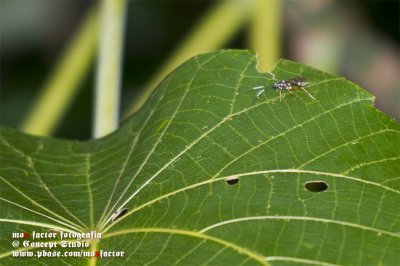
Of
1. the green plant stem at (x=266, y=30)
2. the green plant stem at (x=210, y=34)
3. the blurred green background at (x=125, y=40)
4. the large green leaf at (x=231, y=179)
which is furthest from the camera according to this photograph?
the blurred green background at (x=125, y=40)

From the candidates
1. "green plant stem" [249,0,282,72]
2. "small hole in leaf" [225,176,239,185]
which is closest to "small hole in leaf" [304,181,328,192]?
"small hole in leaf" [225,176,239,185]

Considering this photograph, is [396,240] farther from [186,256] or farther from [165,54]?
[165,54]

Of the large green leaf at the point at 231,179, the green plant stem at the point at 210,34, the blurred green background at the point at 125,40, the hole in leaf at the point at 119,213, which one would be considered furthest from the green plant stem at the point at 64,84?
the hole in leaf at the point at 119,213

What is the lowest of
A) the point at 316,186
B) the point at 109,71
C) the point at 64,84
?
the point at 316,186

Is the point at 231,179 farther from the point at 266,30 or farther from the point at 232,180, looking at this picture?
the point at 266,30

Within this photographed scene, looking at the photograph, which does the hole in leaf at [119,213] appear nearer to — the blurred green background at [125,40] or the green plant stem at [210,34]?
the green plant stem at [210,34]

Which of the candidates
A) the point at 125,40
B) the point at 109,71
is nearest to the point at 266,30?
the point at 109,71
